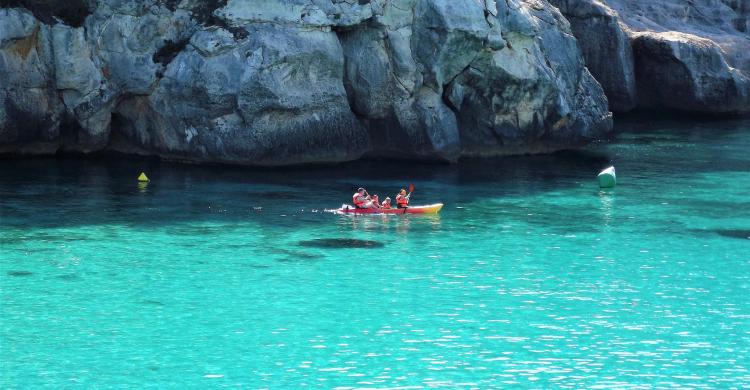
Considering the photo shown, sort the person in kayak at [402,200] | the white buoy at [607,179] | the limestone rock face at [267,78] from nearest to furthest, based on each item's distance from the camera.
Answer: the person in kayak at [402,200], the white buoy at [607,179], the limestone rock face at [267,78]

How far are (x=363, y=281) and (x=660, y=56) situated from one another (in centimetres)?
4074

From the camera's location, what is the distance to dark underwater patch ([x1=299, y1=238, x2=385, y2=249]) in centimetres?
3294

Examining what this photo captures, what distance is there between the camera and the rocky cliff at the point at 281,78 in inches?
1767

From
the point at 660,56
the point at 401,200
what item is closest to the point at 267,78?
the point at 401,200

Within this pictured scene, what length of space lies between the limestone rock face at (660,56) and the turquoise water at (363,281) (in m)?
18.0

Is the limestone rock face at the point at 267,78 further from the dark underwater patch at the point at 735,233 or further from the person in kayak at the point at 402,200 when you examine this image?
the dark underwater patch at the point at 735,233

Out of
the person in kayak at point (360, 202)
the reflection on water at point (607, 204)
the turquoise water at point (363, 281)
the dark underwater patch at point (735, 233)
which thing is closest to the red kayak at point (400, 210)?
the person in kayak at point (360, 202)

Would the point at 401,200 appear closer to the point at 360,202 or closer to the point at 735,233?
the point at 360,202

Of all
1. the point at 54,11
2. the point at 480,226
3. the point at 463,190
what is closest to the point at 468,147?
the point at 463,190

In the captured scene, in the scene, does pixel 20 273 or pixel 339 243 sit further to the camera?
pixel 339 243

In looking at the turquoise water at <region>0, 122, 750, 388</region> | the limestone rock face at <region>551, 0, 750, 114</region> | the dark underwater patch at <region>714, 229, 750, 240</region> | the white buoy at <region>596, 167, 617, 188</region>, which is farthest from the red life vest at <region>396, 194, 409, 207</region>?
the limestone rock face at <region>551, 0, 750, 114</region>

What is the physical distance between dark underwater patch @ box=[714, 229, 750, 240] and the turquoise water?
0.70 ft

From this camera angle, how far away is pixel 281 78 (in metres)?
44.8

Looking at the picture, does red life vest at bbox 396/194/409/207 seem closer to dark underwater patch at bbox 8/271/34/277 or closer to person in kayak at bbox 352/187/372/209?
person in kayak at bbox 352/187/372/209
